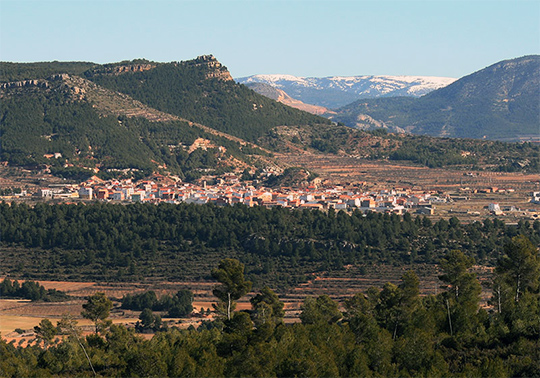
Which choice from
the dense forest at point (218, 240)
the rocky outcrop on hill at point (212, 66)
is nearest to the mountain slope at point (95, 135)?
the rocky outcrop on hill at point (212, 66)

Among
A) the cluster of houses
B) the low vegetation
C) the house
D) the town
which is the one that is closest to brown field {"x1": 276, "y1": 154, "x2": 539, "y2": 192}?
the town

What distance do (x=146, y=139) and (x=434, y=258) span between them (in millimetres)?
78635

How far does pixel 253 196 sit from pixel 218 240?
1045 inches

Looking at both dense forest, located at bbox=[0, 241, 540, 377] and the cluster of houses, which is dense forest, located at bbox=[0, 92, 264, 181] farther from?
dense forest, located at bbox=[0, 241, 540, 377]

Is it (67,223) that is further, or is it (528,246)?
(67,223)

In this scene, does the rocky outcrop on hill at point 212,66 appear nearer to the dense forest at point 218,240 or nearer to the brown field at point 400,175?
the brown field at point 400,175

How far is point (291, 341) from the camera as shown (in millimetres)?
41469

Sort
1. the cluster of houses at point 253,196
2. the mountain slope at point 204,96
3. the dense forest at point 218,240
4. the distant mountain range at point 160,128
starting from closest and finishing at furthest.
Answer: the dense forest at point 218,240, the cluster of houses at point 253,196, the distant mountain range at point 160,128, the mountain slope at point 204,96

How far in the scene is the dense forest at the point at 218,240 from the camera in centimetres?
7788

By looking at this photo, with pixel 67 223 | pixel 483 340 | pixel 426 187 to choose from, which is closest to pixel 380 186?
pixel 426 187

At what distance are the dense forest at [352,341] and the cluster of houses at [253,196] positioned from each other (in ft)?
164

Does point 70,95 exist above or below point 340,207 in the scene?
above

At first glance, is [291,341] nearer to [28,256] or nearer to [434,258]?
[434,258]

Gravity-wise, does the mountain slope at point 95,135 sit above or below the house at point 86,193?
above
